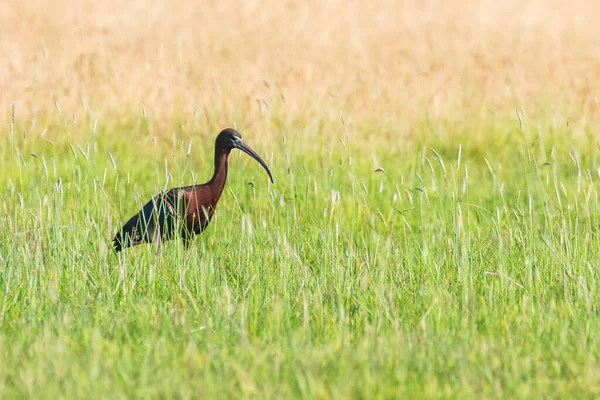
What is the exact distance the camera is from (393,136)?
33.6 ft

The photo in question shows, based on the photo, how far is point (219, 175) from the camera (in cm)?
682

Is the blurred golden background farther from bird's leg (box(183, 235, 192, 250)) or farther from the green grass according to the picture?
the green grass

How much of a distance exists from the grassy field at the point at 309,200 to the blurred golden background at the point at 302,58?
6 centimetres

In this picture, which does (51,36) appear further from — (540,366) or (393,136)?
(540,366)

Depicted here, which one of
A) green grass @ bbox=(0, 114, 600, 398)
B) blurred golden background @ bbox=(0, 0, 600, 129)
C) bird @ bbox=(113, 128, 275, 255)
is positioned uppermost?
blurred golden background @ bbox=(0, 0, 600, 129)

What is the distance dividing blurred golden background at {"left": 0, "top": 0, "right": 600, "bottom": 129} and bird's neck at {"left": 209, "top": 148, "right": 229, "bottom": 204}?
202 centimetres

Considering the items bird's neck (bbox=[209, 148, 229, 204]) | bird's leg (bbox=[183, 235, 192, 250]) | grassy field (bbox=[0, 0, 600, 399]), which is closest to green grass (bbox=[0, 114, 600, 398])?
grassy field (bbox=[0, 0, 600, 399])

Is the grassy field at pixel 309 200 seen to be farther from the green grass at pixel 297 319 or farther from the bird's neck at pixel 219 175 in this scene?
the bird's neck at pixel 219 175

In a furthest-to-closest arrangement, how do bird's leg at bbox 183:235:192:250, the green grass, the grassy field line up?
bird's leg at bbox 183:235:192:250 < the grassy field < the green grass

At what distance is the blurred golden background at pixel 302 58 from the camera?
10.9 meters

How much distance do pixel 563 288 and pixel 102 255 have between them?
2.39m

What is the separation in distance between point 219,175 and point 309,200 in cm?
86

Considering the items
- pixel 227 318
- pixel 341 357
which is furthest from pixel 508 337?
pixel 227 318

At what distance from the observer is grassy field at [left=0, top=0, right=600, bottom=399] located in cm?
376
